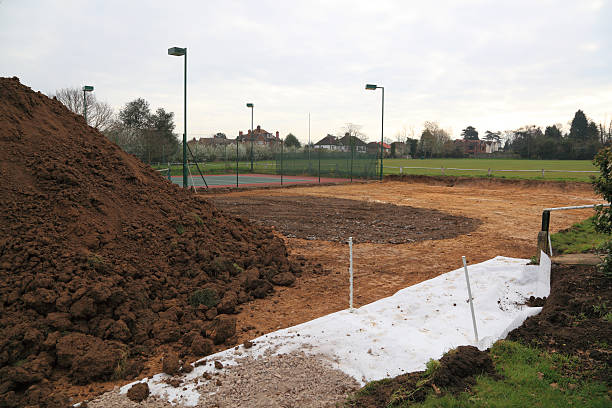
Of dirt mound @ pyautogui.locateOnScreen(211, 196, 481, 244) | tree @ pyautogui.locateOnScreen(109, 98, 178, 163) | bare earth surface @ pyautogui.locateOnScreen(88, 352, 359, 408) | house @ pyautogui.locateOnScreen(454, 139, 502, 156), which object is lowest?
bare earth surface @ pyautogui.locateOnScreen(88, 352, 359, 408)

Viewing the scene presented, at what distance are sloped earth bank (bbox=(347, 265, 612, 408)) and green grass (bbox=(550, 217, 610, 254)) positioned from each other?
3.13 meters

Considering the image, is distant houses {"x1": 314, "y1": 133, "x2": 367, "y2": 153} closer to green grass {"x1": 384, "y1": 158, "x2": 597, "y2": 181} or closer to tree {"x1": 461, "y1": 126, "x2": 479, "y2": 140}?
green grass {"x1": 384, "y1": 158, "x2": 597, "y2": 181}

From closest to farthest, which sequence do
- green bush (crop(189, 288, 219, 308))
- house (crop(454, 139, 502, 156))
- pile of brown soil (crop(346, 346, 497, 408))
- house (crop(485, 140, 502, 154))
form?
pile of brown soil (crop(346, 346, 497, 408)), green bush (crop(189, 288, 219, 308)), house (crop(454, 139, 502, 156)), house (crop(485, 140, 502, 154))

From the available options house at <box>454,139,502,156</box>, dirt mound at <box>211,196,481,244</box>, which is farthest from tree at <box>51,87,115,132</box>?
house at <box>454,139,502,156</box>

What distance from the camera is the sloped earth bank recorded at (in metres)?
3.36

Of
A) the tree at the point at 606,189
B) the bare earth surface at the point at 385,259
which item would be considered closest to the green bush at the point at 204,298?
the bare earth surface at the point at 385,259

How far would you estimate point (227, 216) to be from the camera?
821 cm

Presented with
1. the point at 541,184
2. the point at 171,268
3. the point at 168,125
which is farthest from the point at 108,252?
the point at 168,125

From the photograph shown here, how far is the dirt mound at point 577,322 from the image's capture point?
3785mm

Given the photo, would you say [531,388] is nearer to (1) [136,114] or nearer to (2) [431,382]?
(2) [431,382]

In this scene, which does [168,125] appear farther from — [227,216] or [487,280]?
[487,280]

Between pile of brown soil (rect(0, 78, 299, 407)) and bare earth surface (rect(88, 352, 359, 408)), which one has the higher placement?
pile of brown soil (rect(0, 78, 299, 407))

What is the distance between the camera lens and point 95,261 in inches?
197

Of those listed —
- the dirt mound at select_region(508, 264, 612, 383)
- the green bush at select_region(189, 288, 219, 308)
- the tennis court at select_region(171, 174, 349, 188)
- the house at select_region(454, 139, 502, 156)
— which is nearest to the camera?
the dirt mound at select_region(508, 264, 612, 383)
